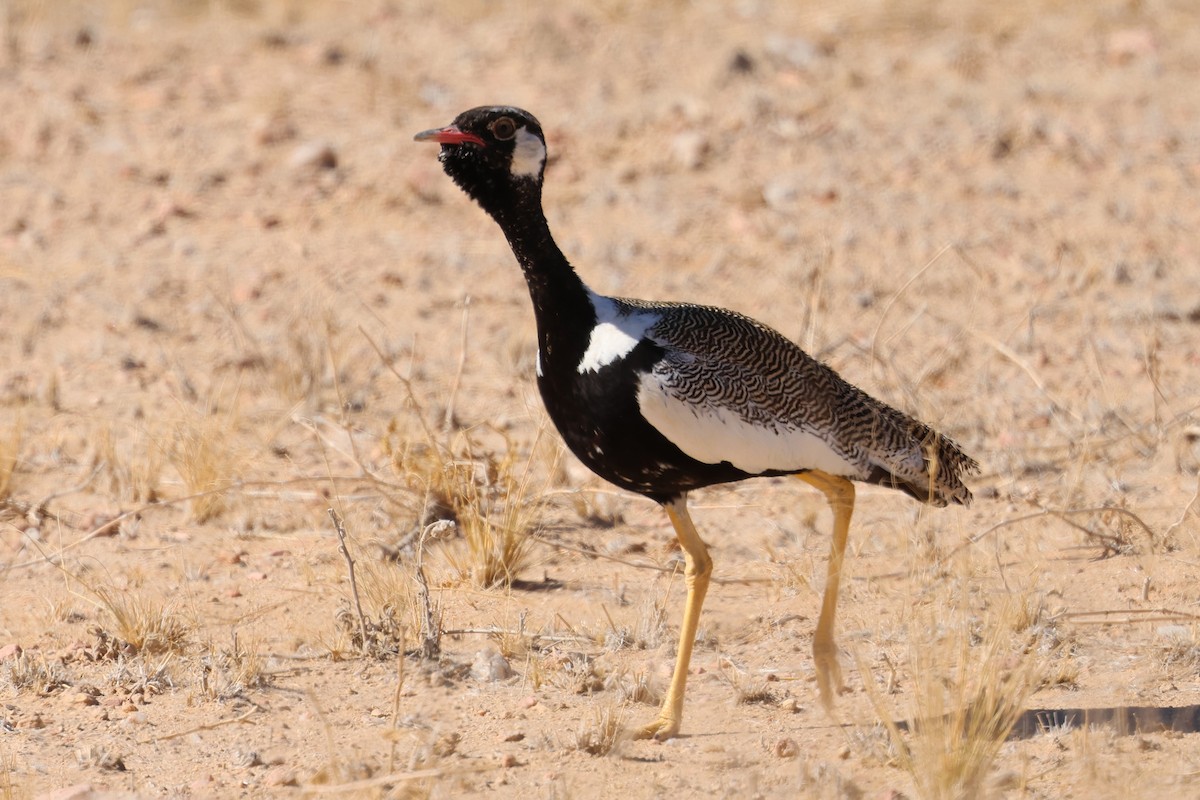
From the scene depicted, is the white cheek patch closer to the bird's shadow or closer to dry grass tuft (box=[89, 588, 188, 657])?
the bird's shadow

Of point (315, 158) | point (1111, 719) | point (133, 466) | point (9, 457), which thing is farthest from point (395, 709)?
point (315, 158)

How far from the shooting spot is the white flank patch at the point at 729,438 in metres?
4.49

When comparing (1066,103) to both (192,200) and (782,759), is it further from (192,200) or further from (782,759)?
(782,759)

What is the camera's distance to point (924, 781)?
389cm

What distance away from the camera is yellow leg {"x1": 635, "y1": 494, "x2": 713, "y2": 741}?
454cm

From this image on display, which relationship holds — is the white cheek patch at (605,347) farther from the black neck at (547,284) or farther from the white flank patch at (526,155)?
the white flank patch at (526,155)

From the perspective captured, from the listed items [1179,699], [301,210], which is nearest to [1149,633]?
[1179,699]

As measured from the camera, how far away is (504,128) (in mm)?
4566

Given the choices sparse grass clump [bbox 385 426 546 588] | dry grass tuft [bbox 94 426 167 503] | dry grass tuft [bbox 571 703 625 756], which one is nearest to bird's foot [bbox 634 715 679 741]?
dry grass tuft [bbox 571 703 625 756]

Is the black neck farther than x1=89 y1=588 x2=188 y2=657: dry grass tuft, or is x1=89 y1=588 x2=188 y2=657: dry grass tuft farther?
x1=89 y1=588 x2=188 y2=657: dry grass tuft

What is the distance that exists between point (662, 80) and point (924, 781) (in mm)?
6999

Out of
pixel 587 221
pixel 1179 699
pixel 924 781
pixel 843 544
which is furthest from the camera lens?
pixel 587 221

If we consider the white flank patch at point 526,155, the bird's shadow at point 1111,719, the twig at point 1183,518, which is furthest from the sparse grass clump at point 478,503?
the twig at point 1183,518

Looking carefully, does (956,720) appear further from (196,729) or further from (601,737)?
(196,729)
